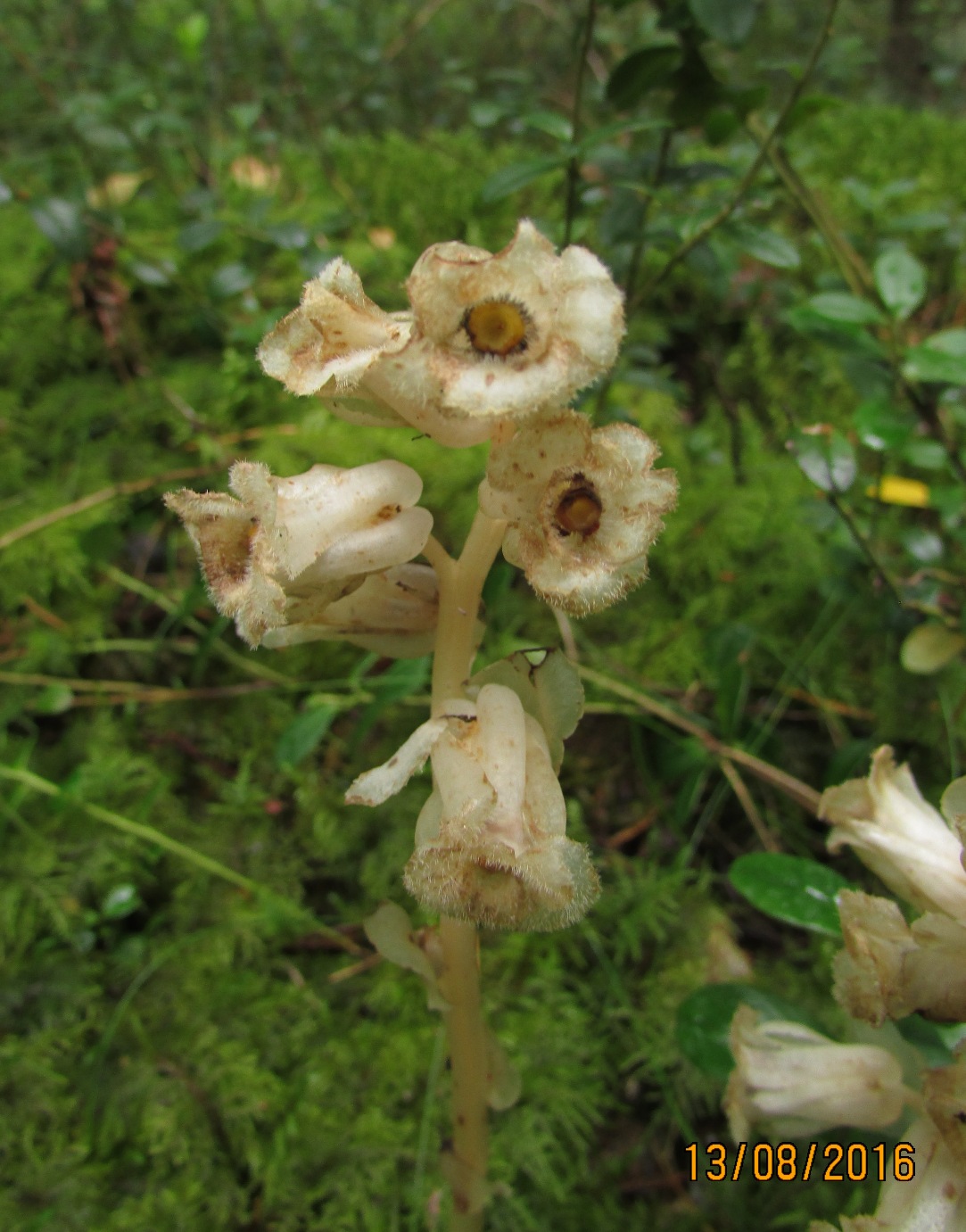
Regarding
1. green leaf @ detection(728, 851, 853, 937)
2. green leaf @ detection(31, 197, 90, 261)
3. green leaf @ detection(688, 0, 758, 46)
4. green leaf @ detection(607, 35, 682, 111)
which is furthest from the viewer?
green leaf @ detection(31, 197, 90, 261)

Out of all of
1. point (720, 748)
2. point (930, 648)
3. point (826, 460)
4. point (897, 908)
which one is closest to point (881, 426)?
point (826, 460)

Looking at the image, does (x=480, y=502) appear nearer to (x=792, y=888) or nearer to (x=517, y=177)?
(x=792, y=888)

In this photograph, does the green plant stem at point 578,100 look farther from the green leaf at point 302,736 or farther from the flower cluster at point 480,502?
the green leaf at point 302,736

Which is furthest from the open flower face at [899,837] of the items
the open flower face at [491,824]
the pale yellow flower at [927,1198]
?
the open flower face at [491,824]

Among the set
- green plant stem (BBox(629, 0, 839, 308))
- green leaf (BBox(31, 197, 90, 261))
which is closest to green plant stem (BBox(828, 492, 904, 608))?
green plant stem (BBox(629, 0, 839, 308))

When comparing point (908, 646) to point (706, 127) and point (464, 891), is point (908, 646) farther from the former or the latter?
point (464, 891)

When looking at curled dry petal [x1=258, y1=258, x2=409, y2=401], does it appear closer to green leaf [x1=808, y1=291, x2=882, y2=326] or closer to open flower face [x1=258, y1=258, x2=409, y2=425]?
open flower face [x1=258, y1=258, x2=409, y2=425]
